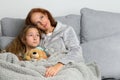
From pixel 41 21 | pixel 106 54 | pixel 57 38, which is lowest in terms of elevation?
pixel 106 54

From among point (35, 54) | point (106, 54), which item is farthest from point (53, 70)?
point (106, 54)

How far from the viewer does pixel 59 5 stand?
2506 mm

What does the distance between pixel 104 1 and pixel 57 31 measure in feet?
2.13

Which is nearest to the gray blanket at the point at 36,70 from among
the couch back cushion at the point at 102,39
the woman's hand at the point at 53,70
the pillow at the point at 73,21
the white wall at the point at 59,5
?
the woman's hand at the point at 53,70

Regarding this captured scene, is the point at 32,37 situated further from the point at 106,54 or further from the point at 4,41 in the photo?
the point at 106,54

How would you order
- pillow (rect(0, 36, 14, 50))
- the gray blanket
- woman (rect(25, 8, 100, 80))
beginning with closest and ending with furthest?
the gray blanket
woman (rect(25, 8, 100, 80))
pillow (rect(0, 36, 14, 50))

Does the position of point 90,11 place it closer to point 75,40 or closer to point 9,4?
point 75,40

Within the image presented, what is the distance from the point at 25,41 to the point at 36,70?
0.44 meters

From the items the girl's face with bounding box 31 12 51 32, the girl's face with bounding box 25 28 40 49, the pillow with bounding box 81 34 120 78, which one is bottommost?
the pillow with bounding box 81 34 120 78

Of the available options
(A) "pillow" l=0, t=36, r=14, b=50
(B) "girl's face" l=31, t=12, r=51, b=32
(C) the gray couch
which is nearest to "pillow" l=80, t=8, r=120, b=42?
(C) the gray couch

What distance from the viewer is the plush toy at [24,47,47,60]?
1965mm

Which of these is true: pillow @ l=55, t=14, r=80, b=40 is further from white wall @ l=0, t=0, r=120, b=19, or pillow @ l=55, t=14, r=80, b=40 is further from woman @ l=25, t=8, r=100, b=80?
white wall @ l=0, t=0, r=120, b=19

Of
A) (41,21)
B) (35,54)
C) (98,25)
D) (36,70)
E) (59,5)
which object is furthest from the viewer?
(59,5)

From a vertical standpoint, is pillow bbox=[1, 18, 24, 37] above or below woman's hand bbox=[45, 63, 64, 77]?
above
